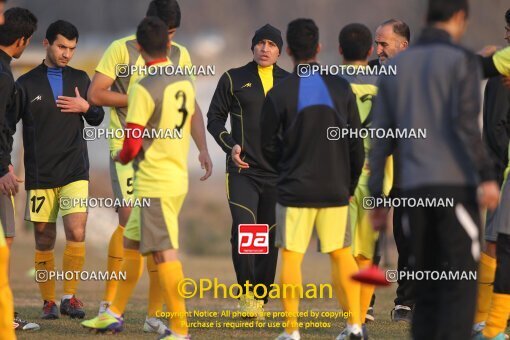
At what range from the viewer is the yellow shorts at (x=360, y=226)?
1009 centimetres

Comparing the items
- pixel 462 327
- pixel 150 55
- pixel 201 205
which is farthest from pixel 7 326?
pixel 201 205

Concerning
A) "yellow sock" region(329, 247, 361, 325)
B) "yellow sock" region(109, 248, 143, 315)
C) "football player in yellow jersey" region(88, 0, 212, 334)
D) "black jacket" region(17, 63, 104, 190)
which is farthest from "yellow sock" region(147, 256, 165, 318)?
"black jacket" region(17, 63, 104, 190)

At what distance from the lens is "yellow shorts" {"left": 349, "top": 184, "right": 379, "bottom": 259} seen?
1009cm

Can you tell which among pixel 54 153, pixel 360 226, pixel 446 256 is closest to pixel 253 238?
pixel 360 226

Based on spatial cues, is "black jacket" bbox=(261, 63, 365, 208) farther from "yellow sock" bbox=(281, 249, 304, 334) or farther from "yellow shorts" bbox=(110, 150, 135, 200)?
"yellow shorts" bbox=(110, 150, 135, 200)

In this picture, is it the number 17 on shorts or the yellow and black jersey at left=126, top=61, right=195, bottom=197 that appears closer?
the yellow and black jersey at left=126, top=61, right=195, bottom=197

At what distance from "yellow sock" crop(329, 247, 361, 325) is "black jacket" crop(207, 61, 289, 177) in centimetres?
257

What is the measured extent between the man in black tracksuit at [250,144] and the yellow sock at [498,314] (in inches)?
119

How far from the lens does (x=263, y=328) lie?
10414 mm

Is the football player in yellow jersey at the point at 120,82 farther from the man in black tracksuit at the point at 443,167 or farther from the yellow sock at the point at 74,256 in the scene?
the man in black tracksuit at the point at 443,167

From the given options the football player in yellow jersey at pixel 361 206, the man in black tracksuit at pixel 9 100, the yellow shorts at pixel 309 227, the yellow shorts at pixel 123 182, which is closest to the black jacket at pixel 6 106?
the man in black tracksuit at pixel 9 100

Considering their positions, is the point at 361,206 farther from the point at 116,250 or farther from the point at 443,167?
the point at 443,167

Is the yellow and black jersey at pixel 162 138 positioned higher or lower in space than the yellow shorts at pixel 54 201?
higher

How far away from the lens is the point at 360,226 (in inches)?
400
